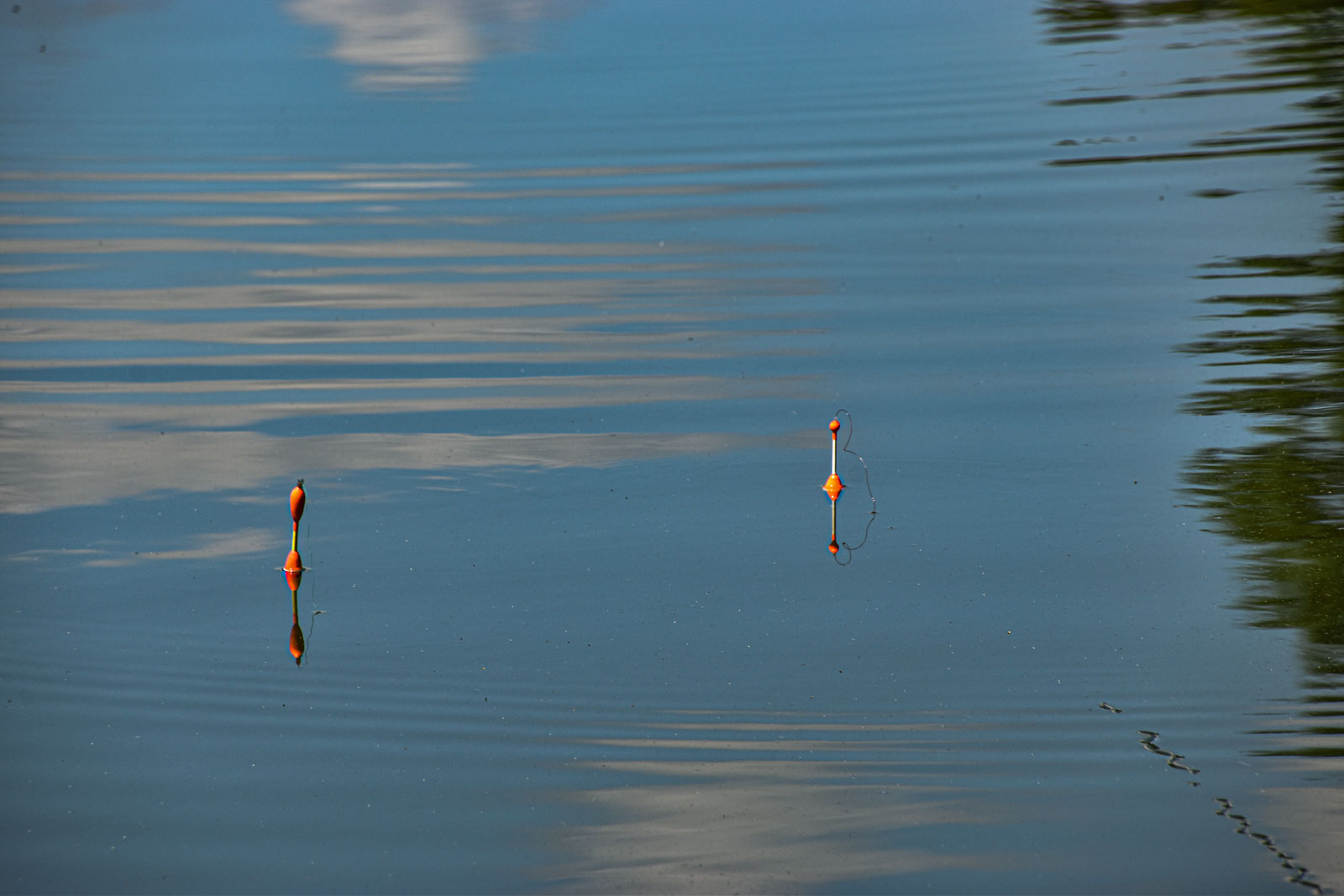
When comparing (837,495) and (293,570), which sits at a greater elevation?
(293,570)

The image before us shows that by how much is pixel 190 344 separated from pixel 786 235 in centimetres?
267

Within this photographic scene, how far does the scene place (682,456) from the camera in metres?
4.70

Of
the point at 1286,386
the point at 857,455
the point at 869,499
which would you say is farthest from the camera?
the point at 1286,386

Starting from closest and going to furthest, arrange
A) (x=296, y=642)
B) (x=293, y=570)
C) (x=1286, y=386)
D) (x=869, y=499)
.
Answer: (x=296, y=642) → (x=293, y=570) → (x=869, y=499) → (x=1286, y=386)

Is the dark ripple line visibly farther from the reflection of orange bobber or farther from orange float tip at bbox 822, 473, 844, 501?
the reflection of orange bobber

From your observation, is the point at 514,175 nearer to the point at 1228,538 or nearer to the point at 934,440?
the point at 934,440

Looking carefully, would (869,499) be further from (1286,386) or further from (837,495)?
(1286,386)

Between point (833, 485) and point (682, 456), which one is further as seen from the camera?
point (682, 456)

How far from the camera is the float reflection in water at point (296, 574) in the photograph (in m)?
3.67

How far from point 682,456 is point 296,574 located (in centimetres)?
139

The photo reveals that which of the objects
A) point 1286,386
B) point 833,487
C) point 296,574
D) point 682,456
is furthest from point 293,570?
point 1286,386

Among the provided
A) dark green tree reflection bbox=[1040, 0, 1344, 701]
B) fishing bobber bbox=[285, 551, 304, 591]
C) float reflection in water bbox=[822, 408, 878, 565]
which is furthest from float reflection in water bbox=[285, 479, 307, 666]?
dark green tree reflection bbox=[1040, 0, 1344, 701]

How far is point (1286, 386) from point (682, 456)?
2.22 meters

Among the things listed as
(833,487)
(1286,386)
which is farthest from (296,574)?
(1286,386)
